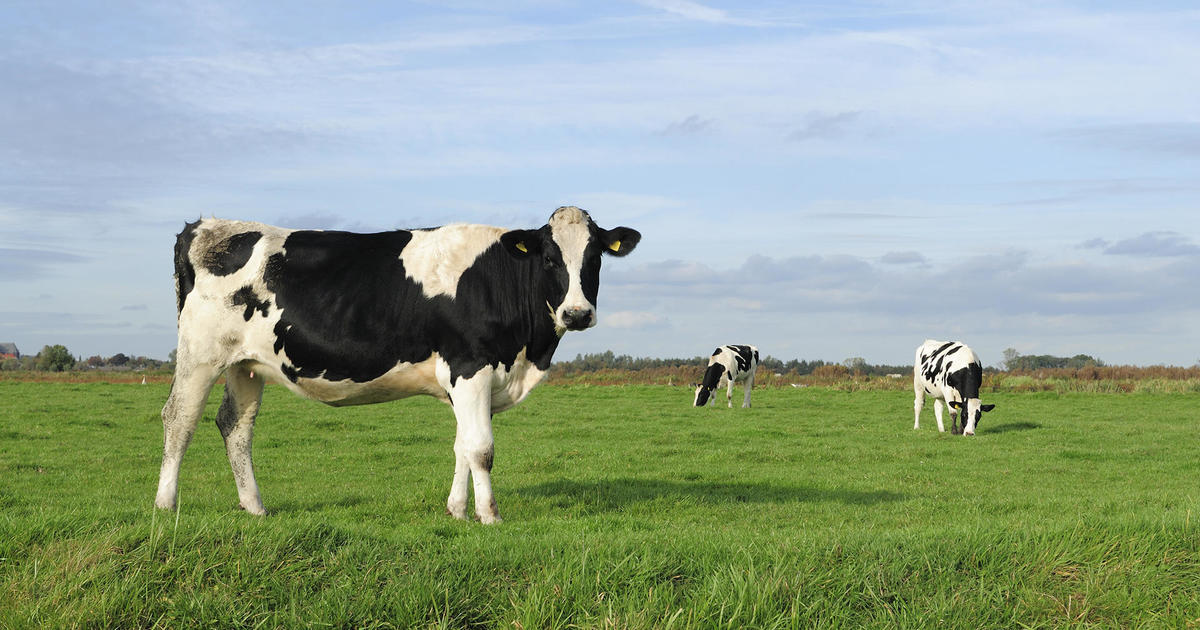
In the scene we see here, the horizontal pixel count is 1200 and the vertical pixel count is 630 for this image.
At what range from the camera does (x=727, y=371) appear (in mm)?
33562

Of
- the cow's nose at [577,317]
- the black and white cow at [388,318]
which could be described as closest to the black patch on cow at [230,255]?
the black and white cow at [388,318]

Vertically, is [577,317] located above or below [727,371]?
above

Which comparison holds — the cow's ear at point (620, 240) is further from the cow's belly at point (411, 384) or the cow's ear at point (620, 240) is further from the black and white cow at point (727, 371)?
the black and white cow at point (727, 371)

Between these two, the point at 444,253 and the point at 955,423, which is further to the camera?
the point at 955,423

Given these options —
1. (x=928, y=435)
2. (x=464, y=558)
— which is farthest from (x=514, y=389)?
(x=928, y=435)

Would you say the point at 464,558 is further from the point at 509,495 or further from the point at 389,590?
the point at 509,495

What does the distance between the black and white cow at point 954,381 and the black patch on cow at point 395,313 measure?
16287 mm

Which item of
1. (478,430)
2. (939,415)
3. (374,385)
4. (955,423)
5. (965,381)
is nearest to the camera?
(478,430)

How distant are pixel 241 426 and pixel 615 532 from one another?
4.47m

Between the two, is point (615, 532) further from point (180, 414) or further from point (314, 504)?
point (180, 414)

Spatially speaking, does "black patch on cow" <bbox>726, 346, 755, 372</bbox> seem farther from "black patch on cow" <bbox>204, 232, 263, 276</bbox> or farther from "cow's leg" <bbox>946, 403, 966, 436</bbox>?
"black patch on cow" <bbox>204, 232, 263, 276</bbox>

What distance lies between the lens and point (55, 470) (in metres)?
15.4

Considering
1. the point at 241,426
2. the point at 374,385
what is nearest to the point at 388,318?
the point at 374,385

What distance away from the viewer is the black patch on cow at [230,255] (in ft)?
32.9
